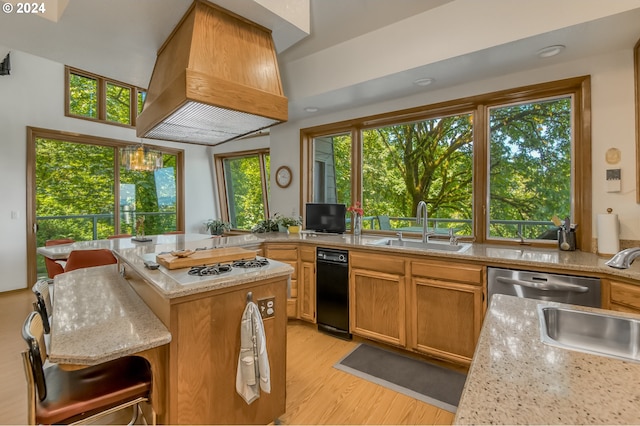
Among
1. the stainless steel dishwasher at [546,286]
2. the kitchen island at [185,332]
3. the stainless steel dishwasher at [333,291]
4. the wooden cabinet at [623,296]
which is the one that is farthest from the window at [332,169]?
the wooden cabinet at [623,296]

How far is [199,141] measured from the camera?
2.89 meters

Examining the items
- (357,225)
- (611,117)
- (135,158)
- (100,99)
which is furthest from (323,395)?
(100,99)

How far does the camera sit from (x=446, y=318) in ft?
7.89

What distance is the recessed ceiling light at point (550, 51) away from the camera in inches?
87.9

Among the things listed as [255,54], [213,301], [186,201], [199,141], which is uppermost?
[255,54]

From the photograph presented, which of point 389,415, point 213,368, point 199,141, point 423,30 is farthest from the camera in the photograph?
point 199,141

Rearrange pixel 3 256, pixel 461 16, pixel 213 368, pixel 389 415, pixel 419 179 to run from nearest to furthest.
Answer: pixel 213 368 < pixel 389 415 < pixel 461 16 < pixel 419 179 < pixel 3 256

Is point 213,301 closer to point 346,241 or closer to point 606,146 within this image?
point 346,241

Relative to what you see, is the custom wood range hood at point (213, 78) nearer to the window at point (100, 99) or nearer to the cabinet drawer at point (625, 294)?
the cabinet drawer at point (625, 294)

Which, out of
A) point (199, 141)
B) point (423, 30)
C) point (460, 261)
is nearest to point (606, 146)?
point (460, 261)

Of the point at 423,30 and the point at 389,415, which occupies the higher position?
the point at 423,30

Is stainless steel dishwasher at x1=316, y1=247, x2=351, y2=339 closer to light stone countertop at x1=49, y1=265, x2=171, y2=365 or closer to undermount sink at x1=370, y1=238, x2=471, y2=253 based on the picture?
undermount sink at x1=370, y1=238, x2=471, y2=253

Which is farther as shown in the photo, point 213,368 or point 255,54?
point 255,54

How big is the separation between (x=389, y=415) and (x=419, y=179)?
234 cm
